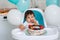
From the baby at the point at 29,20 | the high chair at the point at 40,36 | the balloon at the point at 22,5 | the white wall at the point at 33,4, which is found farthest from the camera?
the white wall at the point at 33,4

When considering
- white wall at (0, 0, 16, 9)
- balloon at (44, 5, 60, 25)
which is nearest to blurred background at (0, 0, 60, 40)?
white wall at (0, 0, 16, 9)

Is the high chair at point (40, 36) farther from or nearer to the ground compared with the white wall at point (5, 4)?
nearer to the ground

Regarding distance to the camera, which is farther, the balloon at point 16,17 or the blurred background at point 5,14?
the blurred background at point 5,14

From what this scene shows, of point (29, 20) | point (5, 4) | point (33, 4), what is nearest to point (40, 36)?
point (29, 20)

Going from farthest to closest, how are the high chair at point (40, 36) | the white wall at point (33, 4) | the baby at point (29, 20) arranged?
1. the white wall at point (33, 4)
2. the baby at point (29, 20)
3. the high chair at point (40, 36)

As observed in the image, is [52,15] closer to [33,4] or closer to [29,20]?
[29,20]

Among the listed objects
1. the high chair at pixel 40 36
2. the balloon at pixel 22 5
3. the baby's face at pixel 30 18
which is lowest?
the high chair at pixel 40 36

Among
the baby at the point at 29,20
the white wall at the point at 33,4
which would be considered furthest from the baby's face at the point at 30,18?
the white wall at the point at 33,4

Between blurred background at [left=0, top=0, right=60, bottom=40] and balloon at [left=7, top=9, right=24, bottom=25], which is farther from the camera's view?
blurred background at [left=0, top=0, right=60, bottom=40]

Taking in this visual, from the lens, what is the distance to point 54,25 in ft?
3.54

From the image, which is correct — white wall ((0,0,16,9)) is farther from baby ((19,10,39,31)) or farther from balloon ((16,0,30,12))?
baby ((19,10,39,31))

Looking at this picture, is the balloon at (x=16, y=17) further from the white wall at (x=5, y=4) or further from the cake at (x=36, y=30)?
the white wall at (x=5, y=4)

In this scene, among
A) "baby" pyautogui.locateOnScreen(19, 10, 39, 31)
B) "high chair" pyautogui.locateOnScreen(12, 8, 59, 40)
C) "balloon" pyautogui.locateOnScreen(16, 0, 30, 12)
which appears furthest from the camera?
"balloon" pyautogui.locateOnScreen(16, 0, 30, 12)

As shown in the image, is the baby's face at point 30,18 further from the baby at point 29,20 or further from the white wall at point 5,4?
the white wall at point 5,4
